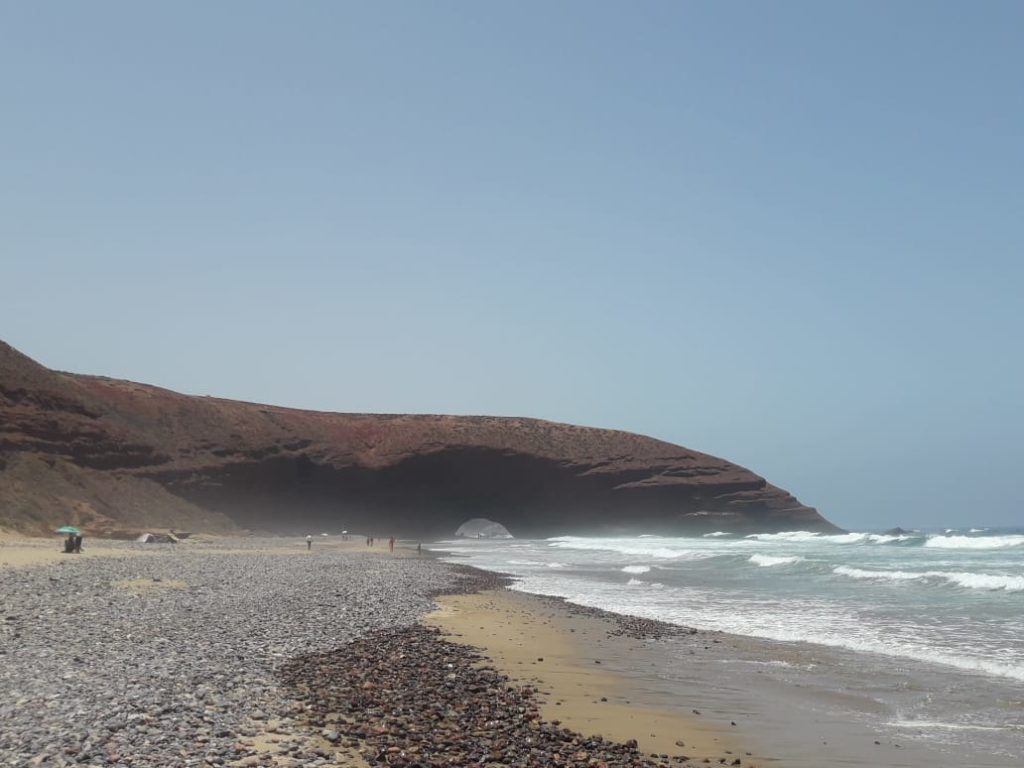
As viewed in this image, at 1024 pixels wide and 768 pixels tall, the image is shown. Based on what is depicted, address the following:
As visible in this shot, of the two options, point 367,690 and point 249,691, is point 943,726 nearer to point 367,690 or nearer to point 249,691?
point 367,690

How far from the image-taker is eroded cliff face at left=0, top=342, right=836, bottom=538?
6272 cm

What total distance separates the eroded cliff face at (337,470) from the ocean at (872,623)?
125ft

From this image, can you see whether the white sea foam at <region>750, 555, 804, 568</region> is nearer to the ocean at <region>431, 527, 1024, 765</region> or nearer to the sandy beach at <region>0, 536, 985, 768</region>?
the ocean at <region>431, 527, 1024, 765</region>

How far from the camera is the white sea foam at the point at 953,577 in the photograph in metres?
25.5

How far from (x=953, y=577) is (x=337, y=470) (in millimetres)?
67441

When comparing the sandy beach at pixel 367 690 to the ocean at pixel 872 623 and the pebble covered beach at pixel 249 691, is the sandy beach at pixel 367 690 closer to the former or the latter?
the pebble covered beach at pixel 249 691

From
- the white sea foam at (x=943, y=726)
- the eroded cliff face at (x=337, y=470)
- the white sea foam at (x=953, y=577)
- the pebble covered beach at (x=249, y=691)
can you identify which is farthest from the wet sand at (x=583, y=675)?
the eroded cliff face at (x=337, y=470)

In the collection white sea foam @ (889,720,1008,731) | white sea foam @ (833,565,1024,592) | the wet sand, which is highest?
white sea foam @ (833,565,1024,592)

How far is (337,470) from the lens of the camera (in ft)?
283

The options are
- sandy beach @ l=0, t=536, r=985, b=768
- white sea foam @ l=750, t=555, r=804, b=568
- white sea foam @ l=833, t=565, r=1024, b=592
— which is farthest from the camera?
white sea foam @ l=750, t=555, r=804, b=568

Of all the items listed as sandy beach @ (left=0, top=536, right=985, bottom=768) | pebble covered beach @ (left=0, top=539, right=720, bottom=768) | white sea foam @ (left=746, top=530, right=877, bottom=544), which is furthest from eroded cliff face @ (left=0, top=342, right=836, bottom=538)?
sandy beach @ (left=0, top=536, right=985, bottom=768)

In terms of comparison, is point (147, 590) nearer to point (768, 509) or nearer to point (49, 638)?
point (49, 638)

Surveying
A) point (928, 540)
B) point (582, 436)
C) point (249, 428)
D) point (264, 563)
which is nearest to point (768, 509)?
point (582, 436)

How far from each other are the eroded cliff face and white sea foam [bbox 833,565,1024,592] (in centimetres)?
4452
